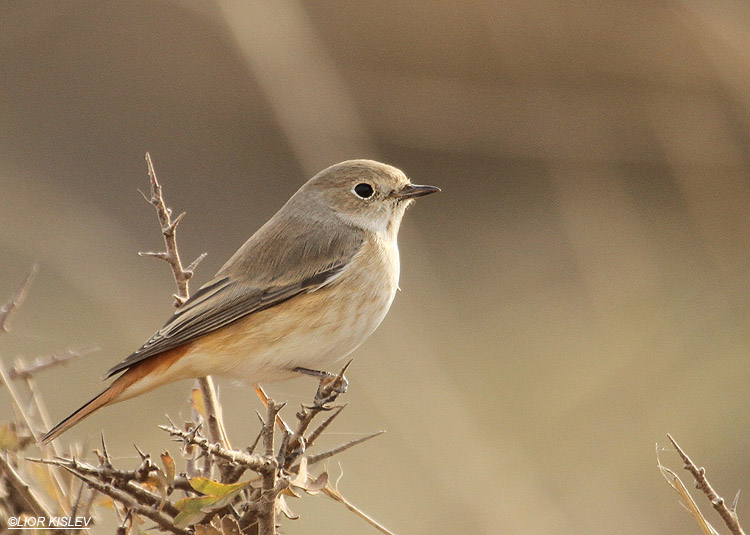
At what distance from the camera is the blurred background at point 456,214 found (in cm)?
550

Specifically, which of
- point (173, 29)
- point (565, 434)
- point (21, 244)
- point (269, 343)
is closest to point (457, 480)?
point (565, 434)

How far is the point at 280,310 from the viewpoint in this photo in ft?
9.46

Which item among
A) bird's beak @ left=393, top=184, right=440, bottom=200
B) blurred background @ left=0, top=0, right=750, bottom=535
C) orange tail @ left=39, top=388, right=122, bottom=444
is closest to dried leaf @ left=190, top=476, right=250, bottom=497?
orange tail @ left=39, top=388, right=122, bottom=444

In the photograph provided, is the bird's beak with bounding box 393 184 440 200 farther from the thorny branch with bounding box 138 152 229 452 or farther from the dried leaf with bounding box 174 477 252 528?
the dried leaf with bounding box 174 477 252 528

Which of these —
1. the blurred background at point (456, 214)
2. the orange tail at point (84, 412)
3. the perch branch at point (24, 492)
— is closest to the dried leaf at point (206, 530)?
the perch branch at point (24, 492)

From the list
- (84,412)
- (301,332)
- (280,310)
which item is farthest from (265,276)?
(84,412)

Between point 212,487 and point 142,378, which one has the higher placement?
point 142,378

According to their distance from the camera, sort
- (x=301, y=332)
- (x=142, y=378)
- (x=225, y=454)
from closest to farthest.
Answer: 1. (x=225, y=454)
2. (x=142, y=378)
3. (x=301, y=332)

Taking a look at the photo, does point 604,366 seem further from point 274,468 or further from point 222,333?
point 274,468

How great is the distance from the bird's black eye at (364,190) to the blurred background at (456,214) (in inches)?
70.4

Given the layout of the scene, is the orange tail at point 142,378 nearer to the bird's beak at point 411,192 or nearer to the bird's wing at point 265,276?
the bird's wing at point 265,276

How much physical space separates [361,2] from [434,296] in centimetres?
254

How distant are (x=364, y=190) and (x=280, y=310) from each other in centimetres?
71

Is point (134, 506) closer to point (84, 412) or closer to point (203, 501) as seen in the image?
point (203, 501)
